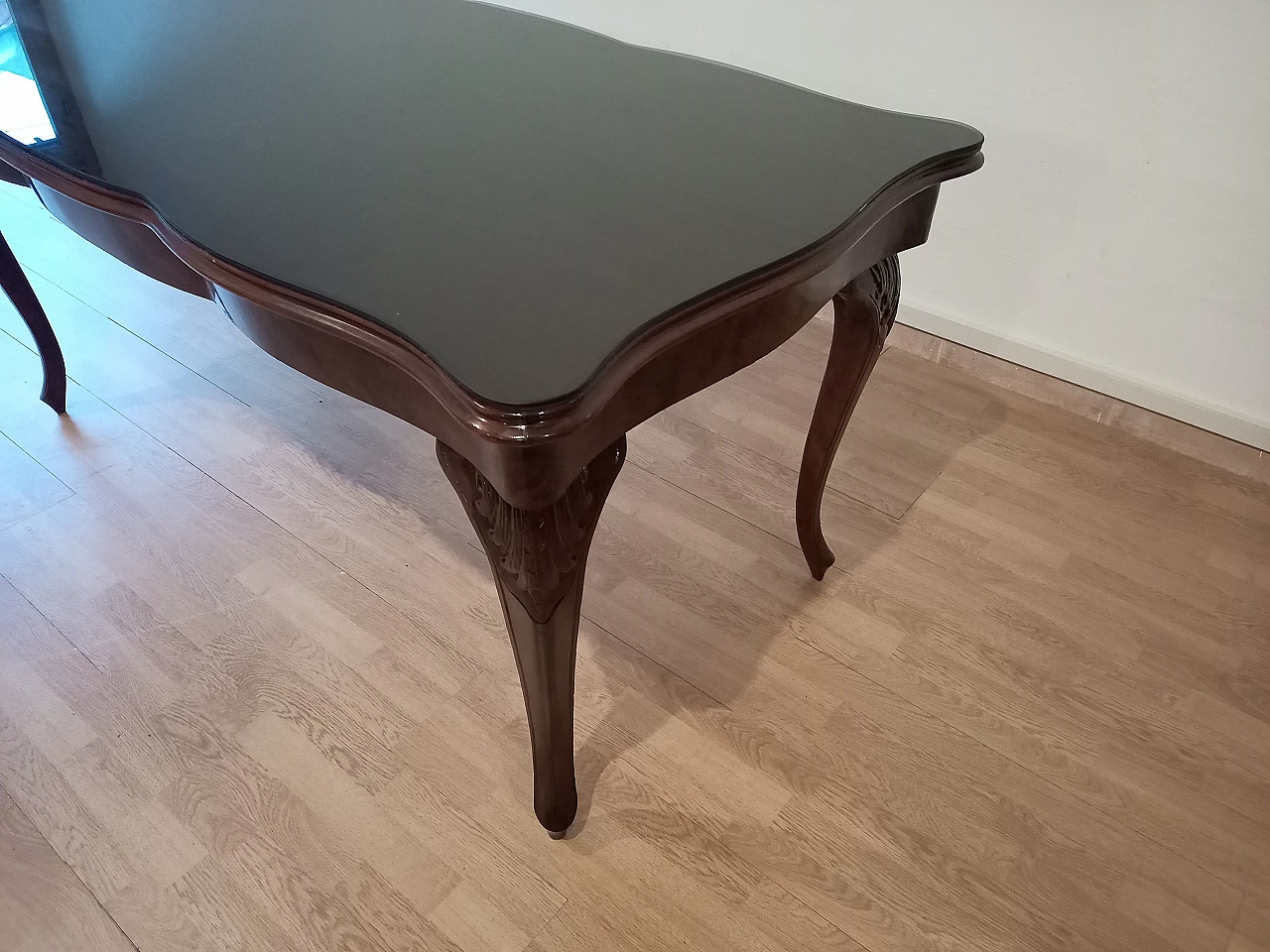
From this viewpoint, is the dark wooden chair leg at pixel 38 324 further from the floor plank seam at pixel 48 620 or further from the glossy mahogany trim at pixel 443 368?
the glossy mahogany trim at pixel 443 368

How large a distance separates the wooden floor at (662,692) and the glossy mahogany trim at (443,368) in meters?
0.65

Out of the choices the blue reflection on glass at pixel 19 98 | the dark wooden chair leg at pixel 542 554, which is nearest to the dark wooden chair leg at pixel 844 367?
the dark wooden chair leg at pixel 542 554

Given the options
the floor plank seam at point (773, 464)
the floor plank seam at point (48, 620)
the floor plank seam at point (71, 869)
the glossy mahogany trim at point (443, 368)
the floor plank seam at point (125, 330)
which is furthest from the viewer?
the floor plank seam at point (125, 330)

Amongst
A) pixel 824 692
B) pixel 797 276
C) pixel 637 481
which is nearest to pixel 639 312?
pixel 797 276

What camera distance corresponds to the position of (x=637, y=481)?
1.61 metres

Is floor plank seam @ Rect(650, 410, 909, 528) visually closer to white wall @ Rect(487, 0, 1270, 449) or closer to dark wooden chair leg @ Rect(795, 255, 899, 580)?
dark wooden chair leg @ Rect(795, 255, 899, 580)

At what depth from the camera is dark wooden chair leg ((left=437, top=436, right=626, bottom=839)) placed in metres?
0.79

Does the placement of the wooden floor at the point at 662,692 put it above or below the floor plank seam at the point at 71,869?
above

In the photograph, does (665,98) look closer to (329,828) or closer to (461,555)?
(461,555)

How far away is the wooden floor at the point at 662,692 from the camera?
3.42ft

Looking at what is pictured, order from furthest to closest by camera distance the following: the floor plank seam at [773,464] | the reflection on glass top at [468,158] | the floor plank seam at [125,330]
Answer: the floor plank seam at [125,330], the floor plank seam at [773,464], the reflection on glass top at [468,158]

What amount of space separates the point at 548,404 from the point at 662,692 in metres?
0.73

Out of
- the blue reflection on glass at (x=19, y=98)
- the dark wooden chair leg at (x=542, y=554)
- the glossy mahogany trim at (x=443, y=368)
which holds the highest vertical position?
the blue reflection on glass at (x=19, y=98)

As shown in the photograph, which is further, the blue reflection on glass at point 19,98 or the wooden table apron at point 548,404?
the blue reflection on glass at point 19,98
